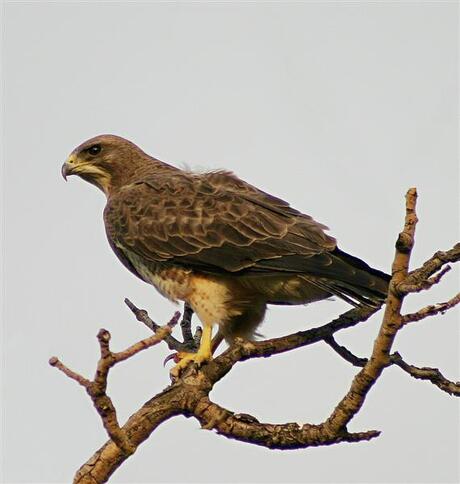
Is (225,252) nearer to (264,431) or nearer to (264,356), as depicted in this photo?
(264,356)

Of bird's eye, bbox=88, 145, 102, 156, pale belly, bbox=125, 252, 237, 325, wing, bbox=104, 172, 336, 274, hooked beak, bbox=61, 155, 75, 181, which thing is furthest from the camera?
bird's eye, bbox=88, 145, 102, 156

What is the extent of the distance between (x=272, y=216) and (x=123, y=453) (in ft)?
10.0

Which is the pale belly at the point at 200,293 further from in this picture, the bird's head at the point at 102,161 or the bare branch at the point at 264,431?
the bird's head at the point at 102,161

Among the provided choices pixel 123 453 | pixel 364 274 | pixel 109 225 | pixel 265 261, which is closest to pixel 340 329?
pixel 364 274

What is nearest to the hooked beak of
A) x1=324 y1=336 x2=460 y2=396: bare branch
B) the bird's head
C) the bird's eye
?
the bird's head

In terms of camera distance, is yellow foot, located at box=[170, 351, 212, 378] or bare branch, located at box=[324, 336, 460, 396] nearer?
bare branch, located at box=[324, 336, 460, 396]

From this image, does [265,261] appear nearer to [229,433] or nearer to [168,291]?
[168,291]

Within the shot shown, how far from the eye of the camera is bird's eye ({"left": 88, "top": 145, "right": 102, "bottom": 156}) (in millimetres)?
10016

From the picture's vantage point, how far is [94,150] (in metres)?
10.0

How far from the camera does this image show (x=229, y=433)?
629cm

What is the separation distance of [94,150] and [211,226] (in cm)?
235

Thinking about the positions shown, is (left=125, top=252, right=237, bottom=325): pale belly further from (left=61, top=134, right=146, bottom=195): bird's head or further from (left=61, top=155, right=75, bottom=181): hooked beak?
(left=61, top=155, right=75, bottom=181): hooked beak

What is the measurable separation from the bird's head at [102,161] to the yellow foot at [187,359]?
2.63 meters

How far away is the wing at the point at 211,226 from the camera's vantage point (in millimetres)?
7906
